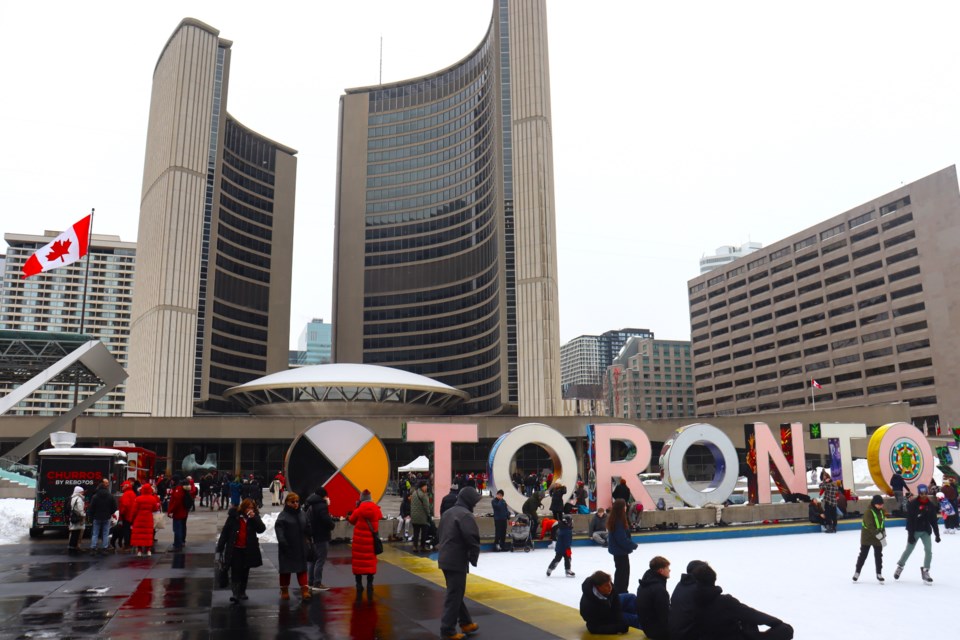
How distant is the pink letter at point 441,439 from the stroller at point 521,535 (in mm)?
3192

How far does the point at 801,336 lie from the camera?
431 ft

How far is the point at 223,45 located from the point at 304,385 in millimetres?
71994

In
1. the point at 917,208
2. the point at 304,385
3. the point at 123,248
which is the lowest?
the point at 304,385

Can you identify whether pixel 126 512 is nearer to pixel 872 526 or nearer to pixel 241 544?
pixel 241 544

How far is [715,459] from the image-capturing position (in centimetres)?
2497

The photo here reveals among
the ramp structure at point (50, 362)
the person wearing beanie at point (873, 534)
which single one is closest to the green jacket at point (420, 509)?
the person wearing beanie at point (873, 534)

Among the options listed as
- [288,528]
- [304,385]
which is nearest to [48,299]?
[304,385]

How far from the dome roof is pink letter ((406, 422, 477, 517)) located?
50509 millimetres

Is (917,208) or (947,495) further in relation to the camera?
(917,208)

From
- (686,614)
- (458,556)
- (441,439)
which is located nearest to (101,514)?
(441,439)

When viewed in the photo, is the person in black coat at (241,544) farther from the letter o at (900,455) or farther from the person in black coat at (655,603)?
the letter o at (900,455)

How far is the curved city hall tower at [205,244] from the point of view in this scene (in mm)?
88625

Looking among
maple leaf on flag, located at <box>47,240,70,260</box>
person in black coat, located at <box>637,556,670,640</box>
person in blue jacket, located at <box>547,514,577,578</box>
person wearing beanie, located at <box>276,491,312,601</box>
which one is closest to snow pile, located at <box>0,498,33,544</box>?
person wearing beanie, located at <box>276,491,312,601</box>

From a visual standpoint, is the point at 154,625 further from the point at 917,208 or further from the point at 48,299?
the point at 48,299
